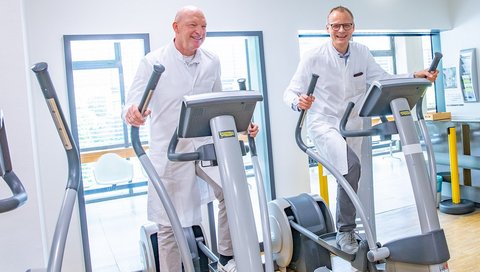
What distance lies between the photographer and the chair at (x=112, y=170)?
206 inches

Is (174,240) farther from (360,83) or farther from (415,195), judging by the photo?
(360,83)

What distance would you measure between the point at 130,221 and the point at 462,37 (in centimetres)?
486

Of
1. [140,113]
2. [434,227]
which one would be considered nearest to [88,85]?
[140,113]

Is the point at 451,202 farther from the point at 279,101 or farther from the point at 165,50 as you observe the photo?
the point at 165,50

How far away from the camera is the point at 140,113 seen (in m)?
2.05

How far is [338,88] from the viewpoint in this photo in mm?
3225

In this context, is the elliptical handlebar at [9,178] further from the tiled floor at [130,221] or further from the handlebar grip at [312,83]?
the tiled floor at [130,221]

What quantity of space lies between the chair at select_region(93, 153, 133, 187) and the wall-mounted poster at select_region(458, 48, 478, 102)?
446 cm

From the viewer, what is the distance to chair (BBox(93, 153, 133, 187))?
206 inches

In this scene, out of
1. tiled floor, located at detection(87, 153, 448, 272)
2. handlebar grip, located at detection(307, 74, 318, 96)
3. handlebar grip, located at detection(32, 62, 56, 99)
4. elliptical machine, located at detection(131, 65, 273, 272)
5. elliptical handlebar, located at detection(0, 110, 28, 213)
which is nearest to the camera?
elliptical handlebar, located at detection(0, 110, 28, 213)

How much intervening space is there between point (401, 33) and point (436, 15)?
0.53m

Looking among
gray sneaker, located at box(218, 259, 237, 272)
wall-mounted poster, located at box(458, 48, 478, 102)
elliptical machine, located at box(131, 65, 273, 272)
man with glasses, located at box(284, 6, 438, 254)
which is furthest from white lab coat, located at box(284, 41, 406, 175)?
wall-mounted poster, located at box(458, 48, 478, 102)

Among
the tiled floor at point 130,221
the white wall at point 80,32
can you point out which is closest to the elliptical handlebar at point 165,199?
the white wall at point 80,32

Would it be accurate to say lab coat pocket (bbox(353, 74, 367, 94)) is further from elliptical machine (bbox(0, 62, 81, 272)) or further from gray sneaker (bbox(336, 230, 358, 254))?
elliptical machine (bbox(0, 62, 81, 272))
